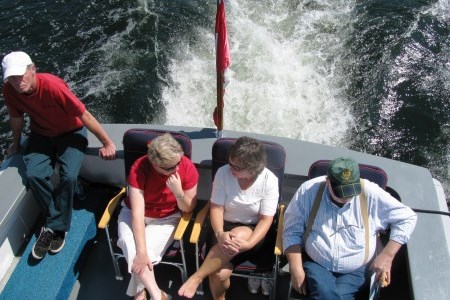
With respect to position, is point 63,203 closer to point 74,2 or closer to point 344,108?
point 344,108

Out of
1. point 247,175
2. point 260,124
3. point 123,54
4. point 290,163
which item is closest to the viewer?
point 247,175

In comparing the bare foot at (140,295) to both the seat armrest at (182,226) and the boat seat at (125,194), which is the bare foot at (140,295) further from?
the seat armrest at (182,226)

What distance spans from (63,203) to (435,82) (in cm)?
619

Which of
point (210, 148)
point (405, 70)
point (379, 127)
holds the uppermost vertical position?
point (210, 148)

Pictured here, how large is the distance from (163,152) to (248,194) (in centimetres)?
65

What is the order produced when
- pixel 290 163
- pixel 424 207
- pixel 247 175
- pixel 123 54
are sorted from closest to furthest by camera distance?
pixel 247 175
pixel 424 207
pixel 290 163
pixel 123 54

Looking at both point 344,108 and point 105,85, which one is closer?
point 344,108

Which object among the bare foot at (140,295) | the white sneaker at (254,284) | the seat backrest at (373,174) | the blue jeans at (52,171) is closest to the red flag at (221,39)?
the seat backrest at (373,174)

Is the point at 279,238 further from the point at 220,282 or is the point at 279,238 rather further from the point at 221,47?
the point at 221,47

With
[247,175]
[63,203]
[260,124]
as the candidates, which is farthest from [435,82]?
[63,203]

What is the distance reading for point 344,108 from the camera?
288 inches

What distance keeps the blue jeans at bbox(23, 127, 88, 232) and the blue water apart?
321 cm

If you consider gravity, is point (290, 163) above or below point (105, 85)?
above

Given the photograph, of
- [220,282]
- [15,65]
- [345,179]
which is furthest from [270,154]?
[15,65]
